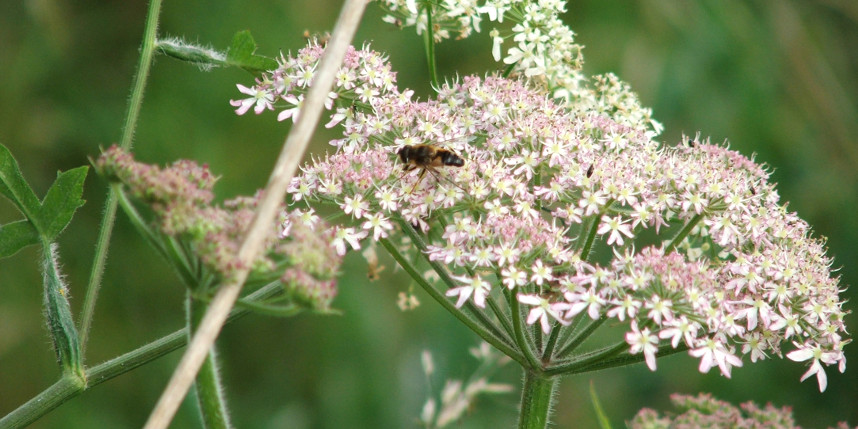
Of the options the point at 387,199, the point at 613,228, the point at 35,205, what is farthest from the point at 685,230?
the point at 35,205

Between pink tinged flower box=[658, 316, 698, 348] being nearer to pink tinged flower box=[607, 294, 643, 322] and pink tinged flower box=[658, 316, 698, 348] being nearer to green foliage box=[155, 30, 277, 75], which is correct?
pink tinged flower box=[607, 294, 643, 322]

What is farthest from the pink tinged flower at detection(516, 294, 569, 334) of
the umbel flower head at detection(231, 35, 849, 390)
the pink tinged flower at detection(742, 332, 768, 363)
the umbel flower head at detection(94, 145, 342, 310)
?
the umbel flower head at detection(94, 145, 342, 310)

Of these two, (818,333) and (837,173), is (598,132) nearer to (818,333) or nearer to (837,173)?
(818,333)

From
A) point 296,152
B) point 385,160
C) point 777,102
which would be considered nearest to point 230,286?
point 296,152

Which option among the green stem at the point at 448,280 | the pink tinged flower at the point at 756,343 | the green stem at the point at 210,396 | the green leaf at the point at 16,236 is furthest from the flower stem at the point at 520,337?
the green leaf at the point at 16,236

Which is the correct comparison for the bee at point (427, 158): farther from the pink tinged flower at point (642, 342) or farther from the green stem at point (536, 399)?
the pink tinged flower at point (642, 342)
